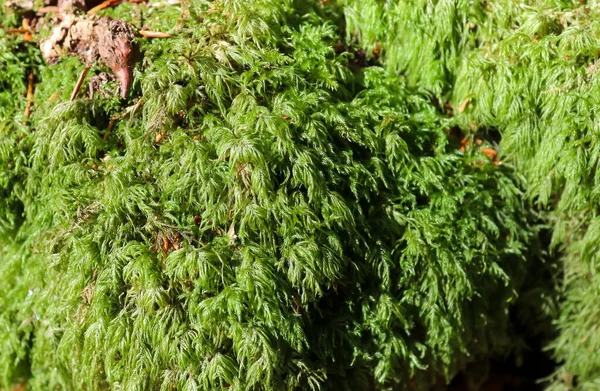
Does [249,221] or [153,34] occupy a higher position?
[153,34]

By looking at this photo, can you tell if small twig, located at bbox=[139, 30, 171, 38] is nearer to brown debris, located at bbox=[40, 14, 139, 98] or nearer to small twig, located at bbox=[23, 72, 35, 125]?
brown debris, located at bbox=[40, 14, 139, 98]

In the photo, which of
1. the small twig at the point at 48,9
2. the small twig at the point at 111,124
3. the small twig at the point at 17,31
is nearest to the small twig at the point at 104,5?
the small twig at the point at 48,9

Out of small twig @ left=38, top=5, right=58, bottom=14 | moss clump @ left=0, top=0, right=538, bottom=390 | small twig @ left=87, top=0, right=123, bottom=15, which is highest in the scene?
small twig @ left=38, top=5, right=58, bottom=14

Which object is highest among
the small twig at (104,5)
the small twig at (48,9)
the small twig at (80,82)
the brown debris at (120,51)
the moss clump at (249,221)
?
the small twig at (48,9)

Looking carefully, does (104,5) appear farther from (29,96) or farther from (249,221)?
(249,221)

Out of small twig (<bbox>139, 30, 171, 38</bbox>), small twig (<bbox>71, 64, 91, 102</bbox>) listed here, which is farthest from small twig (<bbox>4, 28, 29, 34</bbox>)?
small twig (<bbox>139, 30, 171, 38</bbox>)

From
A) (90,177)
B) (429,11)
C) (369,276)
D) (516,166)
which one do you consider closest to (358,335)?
(369,276)

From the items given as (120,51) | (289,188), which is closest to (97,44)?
(120,51)

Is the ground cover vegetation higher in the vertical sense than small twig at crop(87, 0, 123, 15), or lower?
lower

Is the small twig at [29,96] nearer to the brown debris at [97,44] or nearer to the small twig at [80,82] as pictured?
the brown debris at [97,44]
